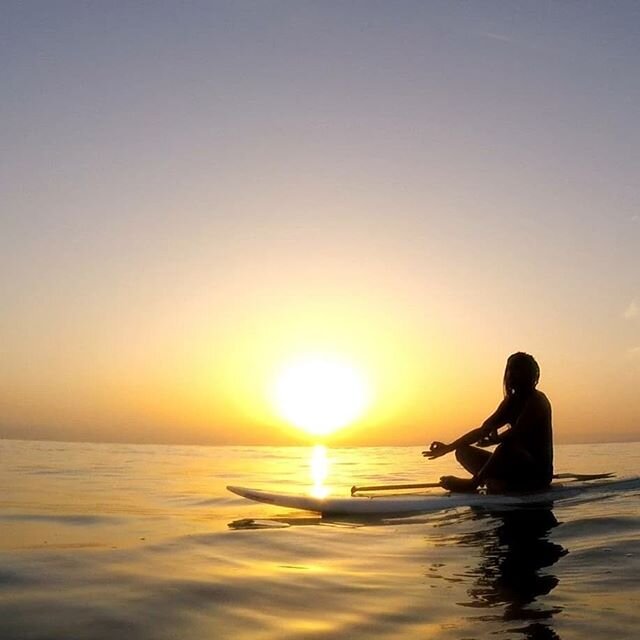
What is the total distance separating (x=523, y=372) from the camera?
8906 mm

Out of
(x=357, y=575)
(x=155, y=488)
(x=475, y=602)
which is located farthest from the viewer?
(x=155, y=488)

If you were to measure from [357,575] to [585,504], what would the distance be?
4741 mm

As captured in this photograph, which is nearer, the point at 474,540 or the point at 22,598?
the point at 22,598

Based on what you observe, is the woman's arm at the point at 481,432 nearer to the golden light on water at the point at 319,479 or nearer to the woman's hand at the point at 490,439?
the woman's hand at the point at 490,439

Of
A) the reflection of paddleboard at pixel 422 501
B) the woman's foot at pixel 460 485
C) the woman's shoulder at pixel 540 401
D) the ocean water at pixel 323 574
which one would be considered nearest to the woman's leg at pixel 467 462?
the woman's foot at pixel 460 485

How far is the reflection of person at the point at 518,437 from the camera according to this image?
885cm

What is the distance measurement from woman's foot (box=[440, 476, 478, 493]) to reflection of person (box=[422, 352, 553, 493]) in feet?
0.05

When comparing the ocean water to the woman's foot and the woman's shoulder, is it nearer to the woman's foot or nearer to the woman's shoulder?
the woman's foot

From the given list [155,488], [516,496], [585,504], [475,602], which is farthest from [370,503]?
[155,488]

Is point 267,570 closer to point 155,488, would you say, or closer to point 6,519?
point 6,519

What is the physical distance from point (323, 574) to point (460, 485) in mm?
5050

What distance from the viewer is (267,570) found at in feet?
17.0

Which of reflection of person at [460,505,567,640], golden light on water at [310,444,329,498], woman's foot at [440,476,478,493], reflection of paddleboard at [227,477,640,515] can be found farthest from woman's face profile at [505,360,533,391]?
golden light on water at [310,444,329,498]

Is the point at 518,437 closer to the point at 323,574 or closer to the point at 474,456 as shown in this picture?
the point at 474,456
